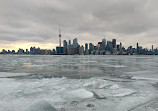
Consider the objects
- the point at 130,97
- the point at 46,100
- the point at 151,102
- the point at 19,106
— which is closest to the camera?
the point at 19,106

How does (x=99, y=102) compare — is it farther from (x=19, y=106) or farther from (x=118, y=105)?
(x=19, y=106)

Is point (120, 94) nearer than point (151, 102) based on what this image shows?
No

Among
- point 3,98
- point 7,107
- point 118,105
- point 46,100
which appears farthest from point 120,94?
point 3,98

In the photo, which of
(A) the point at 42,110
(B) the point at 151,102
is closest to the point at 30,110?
(A) the point at 42,110

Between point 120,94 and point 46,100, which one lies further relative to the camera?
point 120,94

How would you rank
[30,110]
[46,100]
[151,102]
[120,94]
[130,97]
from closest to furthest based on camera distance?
[30,110] < [151,102] < [46,100] < [130,97] < [120,94]

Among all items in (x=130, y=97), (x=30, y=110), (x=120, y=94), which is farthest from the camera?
(x=120, y=94)

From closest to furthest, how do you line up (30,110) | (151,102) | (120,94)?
1. (30,110)
2. (151,102)
3. (120,94)

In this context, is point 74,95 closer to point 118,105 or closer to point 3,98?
point 118,105
